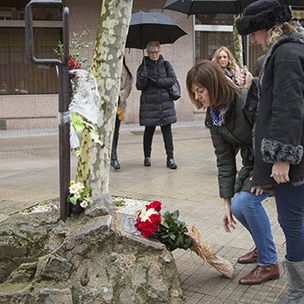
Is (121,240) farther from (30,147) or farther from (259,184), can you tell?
(30,147)

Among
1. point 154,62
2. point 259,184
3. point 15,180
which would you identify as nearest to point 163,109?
point 154,62

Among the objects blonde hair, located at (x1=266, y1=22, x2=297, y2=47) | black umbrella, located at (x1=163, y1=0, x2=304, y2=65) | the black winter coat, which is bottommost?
the black winter coat

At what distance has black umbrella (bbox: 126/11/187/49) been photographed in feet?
26.5

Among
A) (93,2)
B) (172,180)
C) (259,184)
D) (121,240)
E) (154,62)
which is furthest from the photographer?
(93,2)

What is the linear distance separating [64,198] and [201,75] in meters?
1.27

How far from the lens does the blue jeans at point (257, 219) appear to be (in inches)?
141

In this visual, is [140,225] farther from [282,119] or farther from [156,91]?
[156,91]

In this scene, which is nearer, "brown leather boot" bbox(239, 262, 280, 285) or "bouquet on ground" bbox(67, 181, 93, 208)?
"bouquet on ground" bbox(67, 181, 93, 208)

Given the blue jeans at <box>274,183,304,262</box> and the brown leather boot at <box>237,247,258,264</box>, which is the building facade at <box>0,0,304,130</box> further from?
the blue jeans at <box>274,183,304,262</box>

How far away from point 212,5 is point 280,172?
5.04 m

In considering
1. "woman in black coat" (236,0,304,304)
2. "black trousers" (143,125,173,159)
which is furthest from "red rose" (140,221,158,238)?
"black trousers" (143,125,173,159)

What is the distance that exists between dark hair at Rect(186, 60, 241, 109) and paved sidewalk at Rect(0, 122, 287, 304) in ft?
4.00

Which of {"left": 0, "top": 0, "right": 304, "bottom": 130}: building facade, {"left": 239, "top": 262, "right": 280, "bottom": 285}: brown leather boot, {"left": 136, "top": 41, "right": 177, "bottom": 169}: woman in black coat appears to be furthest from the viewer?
{"left": 0, "top": 0, "right": 304, "bottom": 130}: building facade

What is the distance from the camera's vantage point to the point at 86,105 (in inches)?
145
